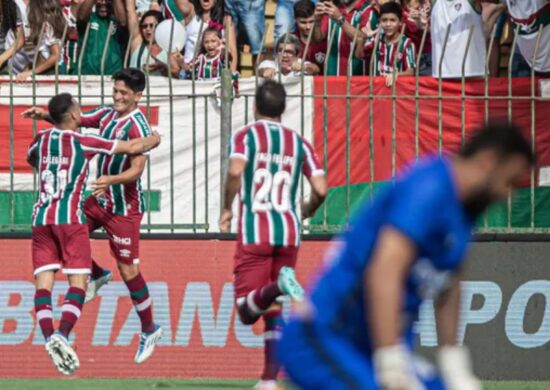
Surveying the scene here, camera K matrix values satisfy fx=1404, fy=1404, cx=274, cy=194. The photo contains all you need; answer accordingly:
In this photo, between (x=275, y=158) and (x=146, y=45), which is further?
(x=146, y=45)

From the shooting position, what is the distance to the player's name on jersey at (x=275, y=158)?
9.84 metres

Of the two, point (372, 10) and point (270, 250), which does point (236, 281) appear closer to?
point (270, 250)

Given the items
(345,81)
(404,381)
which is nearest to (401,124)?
Answer: (345,81)

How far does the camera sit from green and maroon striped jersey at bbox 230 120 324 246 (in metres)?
9.84

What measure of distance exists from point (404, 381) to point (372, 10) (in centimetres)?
979

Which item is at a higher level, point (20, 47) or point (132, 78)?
point (20, 47)

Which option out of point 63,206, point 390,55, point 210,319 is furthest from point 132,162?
point 390,55

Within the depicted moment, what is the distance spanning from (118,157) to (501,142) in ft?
24.9

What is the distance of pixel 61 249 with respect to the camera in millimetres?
11453

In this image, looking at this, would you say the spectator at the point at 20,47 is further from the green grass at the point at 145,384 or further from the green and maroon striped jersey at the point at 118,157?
the green grass at the point at 145,384

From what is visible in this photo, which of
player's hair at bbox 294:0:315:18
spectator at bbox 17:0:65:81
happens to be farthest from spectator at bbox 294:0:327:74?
spectator at bbox 17:0:65:81

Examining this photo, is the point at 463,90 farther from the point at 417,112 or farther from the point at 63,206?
the point at 63,206

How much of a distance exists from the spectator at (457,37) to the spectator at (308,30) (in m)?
1.15

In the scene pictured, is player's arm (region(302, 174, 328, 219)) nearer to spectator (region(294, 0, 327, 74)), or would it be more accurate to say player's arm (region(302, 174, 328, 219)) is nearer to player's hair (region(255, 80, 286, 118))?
player's hair (region(255, 80, 286, 118))
